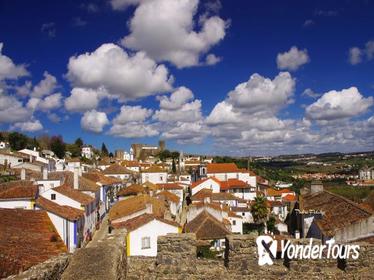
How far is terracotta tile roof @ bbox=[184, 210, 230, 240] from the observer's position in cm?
2800

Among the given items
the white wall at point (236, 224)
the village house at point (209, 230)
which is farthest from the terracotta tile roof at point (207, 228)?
the white wall at point (236, 224)

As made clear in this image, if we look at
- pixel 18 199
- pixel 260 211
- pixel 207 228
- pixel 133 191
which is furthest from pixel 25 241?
pixel 133 191

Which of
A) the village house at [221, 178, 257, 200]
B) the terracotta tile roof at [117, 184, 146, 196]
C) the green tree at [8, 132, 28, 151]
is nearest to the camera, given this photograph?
the terracotta tile roof at [117, 184, 146, 196]

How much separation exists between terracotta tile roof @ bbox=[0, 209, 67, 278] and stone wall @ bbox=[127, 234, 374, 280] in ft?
7.09

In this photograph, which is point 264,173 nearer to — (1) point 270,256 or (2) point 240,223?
(2) point 240,223

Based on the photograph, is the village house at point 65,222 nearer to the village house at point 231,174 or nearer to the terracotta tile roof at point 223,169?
the village house at point 231,174

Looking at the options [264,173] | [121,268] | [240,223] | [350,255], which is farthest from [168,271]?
[264,173]

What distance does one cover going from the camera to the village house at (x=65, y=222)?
20.6 meters

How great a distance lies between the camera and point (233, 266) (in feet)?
22.6

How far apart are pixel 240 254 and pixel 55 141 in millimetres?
87161

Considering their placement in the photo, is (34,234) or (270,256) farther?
(34,234)

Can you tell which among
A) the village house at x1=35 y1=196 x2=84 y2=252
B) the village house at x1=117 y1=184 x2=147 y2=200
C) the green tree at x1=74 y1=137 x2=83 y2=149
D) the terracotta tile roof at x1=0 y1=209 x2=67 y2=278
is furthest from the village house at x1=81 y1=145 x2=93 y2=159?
the terracotta tile roof at x1=0 y1=209 x2=67 y2=278

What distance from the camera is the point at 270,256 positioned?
7250 millimetres

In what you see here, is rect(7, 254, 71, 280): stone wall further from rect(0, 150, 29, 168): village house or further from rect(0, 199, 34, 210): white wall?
rect(0, 150, 29, 168): village house
